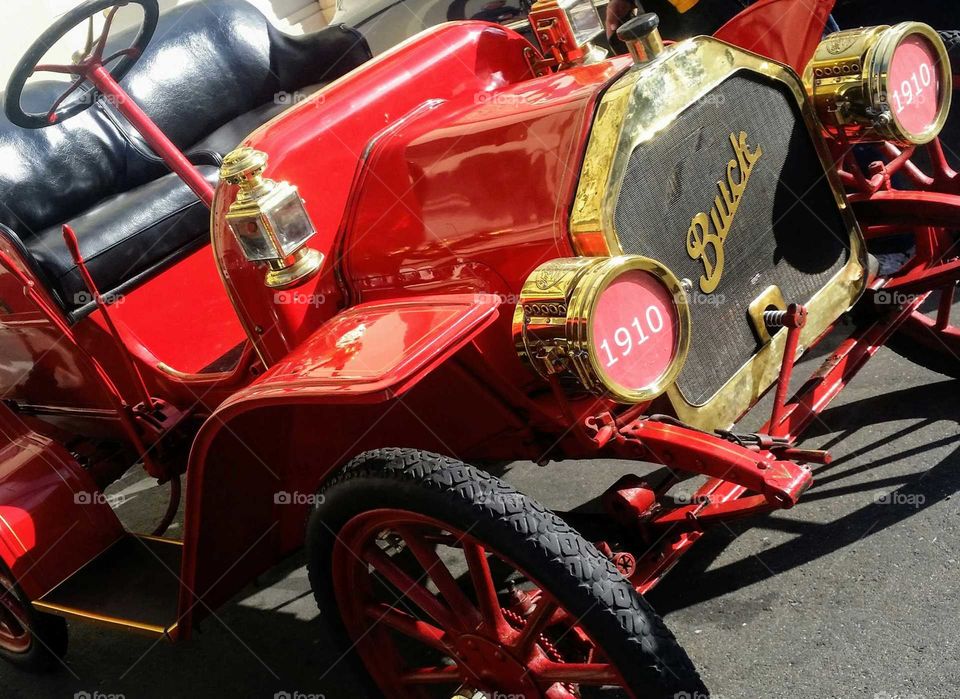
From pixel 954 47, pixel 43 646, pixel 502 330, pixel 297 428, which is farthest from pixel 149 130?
pixel 954 47

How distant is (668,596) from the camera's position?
8.09ft

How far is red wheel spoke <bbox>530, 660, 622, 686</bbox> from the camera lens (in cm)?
175

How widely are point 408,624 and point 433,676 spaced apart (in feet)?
0.42

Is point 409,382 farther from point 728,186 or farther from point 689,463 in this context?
point 728,186

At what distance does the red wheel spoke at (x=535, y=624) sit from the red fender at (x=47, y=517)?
4.72ft

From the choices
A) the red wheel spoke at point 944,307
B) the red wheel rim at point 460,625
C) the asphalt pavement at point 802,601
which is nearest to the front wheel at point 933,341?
the red wheel spoke at point 944,307

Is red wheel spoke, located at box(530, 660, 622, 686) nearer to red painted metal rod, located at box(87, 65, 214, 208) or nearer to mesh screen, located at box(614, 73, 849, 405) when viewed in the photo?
mesh screen, located at box(614, 73, 849, 405)

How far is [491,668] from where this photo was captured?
1.95 metres

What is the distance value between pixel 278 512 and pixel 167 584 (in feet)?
1.39

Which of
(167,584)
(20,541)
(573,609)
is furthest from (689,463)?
(20,541)

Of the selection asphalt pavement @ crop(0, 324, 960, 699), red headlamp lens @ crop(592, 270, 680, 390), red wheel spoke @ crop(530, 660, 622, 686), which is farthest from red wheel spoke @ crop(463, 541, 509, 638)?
asphalt pavement @ crop(0, 324, 960, 699)

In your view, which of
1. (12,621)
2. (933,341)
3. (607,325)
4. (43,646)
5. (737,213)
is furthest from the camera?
(12,621)

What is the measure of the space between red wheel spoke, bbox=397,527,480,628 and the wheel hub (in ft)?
0.16

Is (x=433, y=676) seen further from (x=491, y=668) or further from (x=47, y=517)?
(x=47, y=517)
